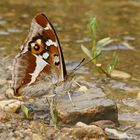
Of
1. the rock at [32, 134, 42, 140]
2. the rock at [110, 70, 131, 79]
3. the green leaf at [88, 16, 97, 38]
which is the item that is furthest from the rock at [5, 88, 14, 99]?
the rock at [110, 70, 131, 79]

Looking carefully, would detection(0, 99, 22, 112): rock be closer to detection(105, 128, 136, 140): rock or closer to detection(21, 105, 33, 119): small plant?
detection(21, 105, 33, 119): small plant

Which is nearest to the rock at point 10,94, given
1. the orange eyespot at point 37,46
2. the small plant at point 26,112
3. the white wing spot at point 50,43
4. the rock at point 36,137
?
the small plant at point 26,112

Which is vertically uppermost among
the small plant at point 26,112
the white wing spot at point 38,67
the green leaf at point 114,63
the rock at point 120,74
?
the white wing spot at point 38,67

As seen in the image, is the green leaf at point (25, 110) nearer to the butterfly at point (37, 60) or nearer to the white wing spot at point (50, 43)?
the butterfly at point (37, 60)

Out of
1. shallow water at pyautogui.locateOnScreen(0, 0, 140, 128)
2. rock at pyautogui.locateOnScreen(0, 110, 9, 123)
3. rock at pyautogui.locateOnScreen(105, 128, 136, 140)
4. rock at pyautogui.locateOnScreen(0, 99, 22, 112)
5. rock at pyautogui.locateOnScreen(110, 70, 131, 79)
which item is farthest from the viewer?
shallow water at pyautogui.locateOnScreen(0, 0, 140, 128)

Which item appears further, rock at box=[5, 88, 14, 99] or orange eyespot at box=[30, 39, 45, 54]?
rock at box=[5, 88, 14, 99]


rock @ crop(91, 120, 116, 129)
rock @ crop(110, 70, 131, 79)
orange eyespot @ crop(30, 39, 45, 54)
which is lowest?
rock @ crop(91, 120, 116, 129)
